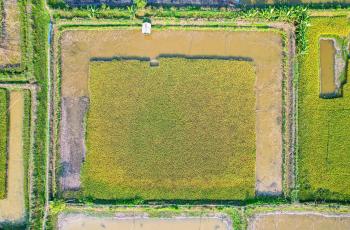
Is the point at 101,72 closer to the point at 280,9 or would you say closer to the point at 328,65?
the point at 280,9

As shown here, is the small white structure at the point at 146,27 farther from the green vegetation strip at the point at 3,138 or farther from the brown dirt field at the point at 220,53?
the green vegetation strip at the point at 3,138

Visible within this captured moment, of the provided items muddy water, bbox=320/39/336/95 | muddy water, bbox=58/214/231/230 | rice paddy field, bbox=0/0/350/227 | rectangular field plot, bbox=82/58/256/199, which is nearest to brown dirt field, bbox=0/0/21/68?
rice paddy field, bbox=0/0/350/227

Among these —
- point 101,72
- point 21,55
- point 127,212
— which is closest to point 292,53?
point 101,72

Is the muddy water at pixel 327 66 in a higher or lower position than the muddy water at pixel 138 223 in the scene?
higher

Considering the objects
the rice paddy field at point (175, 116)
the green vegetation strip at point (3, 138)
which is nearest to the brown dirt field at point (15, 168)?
the rice paddy field at point (175, 116)

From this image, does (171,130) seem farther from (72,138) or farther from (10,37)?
(10,37)

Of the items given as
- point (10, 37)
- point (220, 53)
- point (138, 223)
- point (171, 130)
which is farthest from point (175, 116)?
point (10, 37)

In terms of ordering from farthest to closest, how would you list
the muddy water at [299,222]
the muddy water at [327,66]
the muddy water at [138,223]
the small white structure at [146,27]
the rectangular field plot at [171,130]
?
the muddy water at [327,66] < the small white structure at [146,27] < the muddy water at [299,222] < the rectangular field plot at [171,130] < the muddy water at [138,223]

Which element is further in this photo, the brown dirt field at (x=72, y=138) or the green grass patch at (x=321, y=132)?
the green grass patch at (x=321, y=132)
